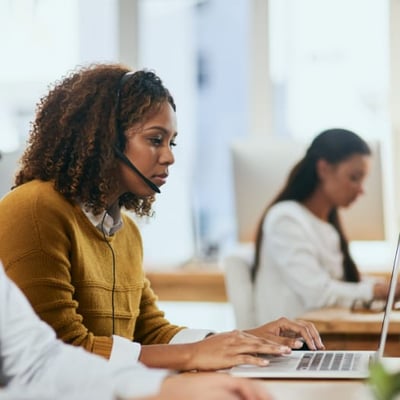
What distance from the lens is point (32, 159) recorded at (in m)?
2.10

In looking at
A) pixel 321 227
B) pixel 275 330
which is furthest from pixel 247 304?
pixel 275 330

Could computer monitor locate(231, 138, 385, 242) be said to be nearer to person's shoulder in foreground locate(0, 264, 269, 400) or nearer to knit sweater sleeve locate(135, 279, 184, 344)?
knit sweater sleeve locate(135, 279, 184, 344)

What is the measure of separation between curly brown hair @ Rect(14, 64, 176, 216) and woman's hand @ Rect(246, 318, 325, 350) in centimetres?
42

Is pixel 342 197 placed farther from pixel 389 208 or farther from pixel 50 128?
pixel 50 128

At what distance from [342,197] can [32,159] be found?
1728 millimetres

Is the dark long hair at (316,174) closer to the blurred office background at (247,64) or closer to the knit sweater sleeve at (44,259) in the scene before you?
the blurred office background at (247,64)

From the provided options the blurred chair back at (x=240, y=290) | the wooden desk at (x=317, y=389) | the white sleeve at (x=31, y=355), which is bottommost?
the blurred chair back at (x=240, y=290)

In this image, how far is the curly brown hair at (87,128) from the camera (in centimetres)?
206

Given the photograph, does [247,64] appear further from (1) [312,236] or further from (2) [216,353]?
(2) [216,353]

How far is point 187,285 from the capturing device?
13.5 ft

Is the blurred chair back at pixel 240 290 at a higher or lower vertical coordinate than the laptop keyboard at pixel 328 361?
lower

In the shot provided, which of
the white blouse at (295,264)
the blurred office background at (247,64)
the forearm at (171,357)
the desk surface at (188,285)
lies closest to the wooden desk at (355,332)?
the white blouse at (295,264)

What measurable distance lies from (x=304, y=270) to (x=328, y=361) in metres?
1.71

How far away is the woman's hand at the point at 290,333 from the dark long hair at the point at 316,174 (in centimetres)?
157
